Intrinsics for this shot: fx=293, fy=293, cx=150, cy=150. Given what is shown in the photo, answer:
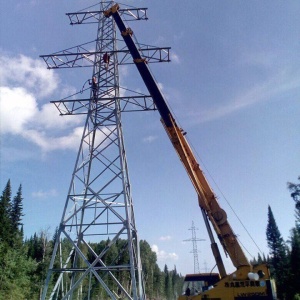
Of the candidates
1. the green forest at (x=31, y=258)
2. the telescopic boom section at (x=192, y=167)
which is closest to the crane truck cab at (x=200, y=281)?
the telescopic boom section at (x=192, y=167)

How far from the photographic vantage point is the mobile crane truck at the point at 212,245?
10016 millimetres

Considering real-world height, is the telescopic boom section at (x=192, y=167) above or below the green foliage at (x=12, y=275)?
above

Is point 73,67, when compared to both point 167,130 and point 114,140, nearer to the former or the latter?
point 114,140

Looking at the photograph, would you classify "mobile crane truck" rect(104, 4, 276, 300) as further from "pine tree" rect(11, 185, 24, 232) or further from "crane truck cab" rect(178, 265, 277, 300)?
"pine tree" rect(11, 185, 24, 232)

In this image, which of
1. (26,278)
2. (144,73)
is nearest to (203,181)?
(144,73)

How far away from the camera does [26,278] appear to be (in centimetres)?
3650

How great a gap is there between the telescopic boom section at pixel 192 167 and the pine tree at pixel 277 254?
37.7 m

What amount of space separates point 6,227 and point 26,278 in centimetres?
844

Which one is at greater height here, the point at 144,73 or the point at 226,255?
the point at 144,73

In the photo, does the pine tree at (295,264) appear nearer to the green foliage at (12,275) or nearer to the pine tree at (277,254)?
the pine tree at (277,254)

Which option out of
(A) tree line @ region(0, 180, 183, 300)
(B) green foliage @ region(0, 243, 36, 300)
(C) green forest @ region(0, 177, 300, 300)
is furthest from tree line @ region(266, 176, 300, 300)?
(B) green foliage @ region(0, 243, 36, 300)

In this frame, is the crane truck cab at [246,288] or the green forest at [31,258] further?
the green forest at [31,258]

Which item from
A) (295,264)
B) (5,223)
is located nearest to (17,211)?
(5,223)

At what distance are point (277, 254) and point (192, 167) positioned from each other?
53.6 metres
